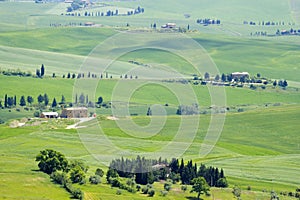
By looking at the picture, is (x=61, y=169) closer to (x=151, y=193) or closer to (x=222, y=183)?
(x=151, y=193)

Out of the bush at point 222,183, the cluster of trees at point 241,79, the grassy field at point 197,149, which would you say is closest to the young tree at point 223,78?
the cluster of trees at point 241,79

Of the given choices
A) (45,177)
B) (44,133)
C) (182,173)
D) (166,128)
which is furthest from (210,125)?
(45,177)

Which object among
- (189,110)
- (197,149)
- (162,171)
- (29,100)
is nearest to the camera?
(162,171)

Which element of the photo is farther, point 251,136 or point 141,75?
point 141,75

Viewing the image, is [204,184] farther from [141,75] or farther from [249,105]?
[141,75]

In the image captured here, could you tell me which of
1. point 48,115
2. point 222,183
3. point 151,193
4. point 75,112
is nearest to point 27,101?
point 48,115

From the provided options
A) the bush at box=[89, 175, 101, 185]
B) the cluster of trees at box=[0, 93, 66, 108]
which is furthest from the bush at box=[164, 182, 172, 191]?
the cluster of trees at box=[0, 93, 66, 108]

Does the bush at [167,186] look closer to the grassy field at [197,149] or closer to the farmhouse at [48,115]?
the grassy field at [197,149]
